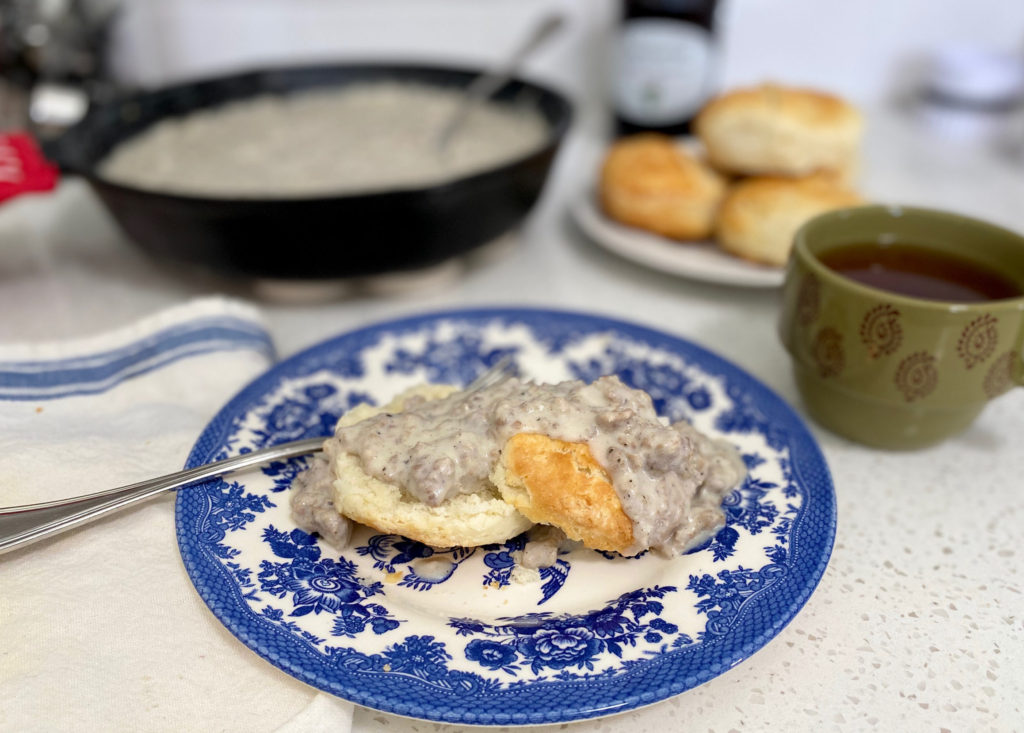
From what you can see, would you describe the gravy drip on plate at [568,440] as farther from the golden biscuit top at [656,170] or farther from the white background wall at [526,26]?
the white background wall at [526,26]

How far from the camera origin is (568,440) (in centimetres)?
91

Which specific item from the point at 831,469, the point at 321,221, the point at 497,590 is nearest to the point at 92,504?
the point at 497,590

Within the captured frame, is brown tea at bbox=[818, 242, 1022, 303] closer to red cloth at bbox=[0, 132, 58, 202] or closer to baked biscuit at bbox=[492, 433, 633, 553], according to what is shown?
baked biscuit at bbox=[492, 433, 633, 553]

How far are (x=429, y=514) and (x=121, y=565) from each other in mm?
355

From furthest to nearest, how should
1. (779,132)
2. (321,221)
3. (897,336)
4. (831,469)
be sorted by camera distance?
(779,132) < (321,221) < (831,469) < (897,336)

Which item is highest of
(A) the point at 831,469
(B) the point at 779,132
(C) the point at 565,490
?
(B) the point at 779,132

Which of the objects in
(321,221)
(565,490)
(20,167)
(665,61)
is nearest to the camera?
(565,490)

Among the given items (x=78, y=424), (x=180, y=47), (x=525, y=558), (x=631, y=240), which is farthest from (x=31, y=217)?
(x=525, y=558)

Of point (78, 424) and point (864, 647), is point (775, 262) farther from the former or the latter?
point (78, 424)

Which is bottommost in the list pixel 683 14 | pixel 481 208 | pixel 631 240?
pixel 631 240

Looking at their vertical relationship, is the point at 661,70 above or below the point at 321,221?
above

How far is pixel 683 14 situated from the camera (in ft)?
6.52

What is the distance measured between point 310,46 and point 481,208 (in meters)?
1.34

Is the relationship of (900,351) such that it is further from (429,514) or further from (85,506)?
(85,506)
